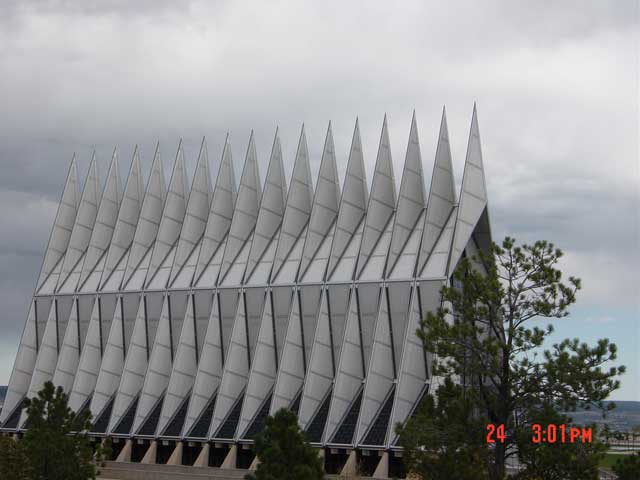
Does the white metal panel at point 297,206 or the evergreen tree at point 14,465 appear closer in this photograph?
the evergreen tree at point 14,465

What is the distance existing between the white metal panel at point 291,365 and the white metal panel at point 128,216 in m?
16.8

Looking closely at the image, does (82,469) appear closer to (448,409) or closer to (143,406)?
(448,409)

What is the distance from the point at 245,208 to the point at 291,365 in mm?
12288

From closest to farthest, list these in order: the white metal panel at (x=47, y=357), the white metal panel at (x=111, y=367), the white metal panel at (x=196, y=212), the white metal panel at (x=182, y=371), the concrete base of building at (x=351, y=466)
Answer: the concrete base of building at (x=351, y=466)
the white metal panel at (x=182, y=371)
the white metal panel at (x=111, y=367)
the white metal panel at (x=196, y=212)
the white metal panel at (x=47, y=357)

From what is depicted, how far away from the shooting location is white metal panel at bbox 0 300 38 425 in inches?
2429

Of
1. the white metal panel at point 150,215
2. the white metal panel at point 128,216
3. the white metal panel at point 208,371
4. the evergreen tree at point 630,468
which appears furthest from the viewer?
the white metal panel at point 128,216

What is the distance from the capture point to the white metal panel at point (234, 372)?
5019 cm

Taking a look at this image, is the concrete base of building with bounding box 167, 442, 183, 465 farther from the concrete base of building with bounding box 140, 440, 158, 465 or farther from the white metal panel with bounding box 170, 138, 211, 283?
the white metal panel with bounding box 170, 138, 211, 283

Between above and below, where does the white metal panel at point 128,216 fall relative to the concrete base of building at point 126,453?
above

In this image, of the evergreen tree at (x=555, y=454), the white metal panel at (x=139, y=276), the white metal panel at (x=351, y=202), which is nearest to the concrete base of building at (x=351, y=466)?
the white metal panel at (x=351, y=202)

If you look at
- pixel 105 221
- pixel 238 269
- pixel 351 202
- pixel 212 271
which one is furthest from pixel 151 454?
pixel 105 221
